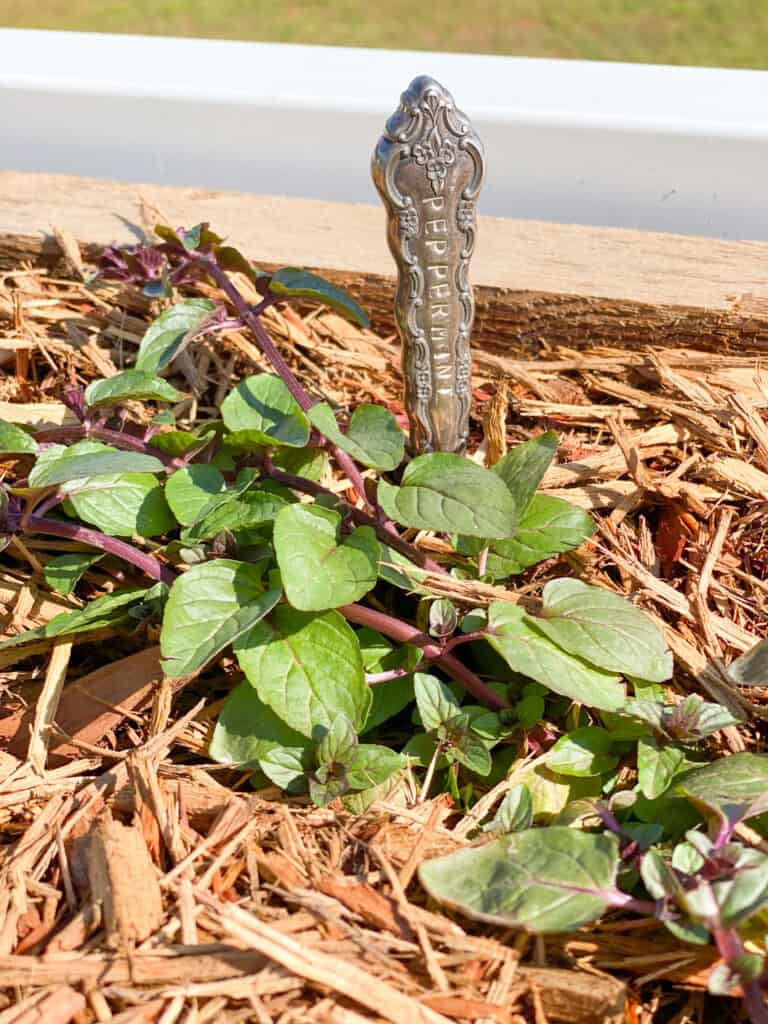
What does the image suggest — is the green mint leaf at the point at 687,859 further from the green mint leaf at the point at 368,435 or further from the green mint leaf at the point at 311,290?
the green mint leaf at the point at 311,290

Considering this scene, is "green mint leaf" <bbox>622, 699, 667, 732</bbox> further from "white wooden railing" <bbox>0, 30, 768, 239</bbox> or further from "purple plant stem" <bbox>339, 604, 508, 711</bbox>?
A: "white wooden railing" <bbox>0, 30, 768, 239</bbox>

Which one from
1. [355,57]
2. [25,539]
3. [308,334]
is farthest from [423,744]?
[355,57]

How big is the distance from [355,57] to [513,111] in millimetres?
348

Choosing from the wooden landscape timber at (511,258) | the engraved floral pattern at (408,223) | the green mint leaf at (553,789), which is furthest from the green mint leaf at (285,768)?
the wooden landscape timber at (511,258)

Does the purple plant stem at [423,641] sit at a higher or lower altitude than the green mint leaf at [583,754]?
higher

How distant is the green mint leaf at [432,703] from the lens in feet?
3.57

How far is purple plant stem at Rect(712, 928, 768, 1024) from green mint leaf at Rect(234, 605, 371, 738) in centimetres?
39

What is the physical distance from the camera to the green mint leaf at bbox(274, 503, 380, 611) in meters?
0.99

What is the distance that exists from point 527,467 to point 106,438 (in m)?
0.50

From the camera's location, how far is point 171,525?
3.96ft

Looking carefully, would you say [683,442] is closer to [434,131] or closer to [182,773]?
[434,131]

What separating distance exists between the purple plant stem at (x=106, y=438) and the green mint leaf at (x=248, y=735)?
319mm

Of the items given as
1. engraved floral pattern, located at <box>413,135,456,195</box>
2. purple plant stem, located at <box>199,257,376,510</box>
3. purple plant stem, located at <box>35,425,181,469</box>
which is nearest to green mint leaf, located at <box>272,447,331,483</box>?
purple plant stem, located at <box>199,257,376,510</box>

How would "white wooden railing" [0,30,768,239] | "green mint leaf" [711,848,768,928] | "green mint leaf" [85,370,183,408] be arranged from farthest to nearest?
A: "white wooden railing" [0,30,768,239], "green mint leaf" [85,370,183,408], "green mint leaf" [711,848,768,928]
